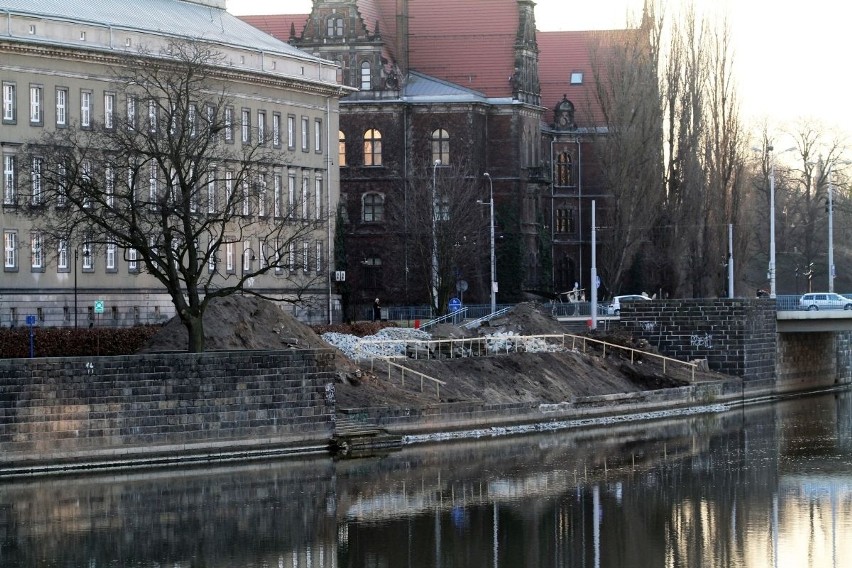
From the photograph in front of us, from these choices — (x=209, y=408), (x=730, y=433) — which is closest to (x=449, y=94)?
(x=730, y=433)

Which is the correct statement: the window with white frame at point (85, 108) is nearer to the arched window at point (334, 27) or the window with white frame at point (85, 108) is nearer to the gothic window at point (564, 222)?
the arched window at point (334, 27)

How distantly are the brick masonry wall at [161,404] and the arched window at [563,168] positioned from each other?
287 ft

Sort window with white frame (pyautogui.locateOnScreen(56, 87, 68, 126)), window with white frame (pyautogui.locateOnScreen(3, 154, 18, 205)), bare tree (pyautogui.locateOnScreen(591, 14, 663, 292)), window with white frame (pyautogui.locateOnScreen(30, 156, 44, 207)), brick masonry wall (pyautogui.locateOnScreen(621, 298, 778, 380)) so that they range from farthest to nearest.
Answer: bare tree (pyautogui.locateOnScreen(591, 14, 663, 292)), window with white frame (pyautogui.locateOnScreen(56, 87, 68, 126)), window with white frame (pyautogui.locateOnScreen(3, 154, 18, 205)), brick masonry wall (pyautogui.locateOnScreen(621, 298, 778, 380)), window with white frame (pyautogui.locateOnScreen(30, 156, 44, 207))

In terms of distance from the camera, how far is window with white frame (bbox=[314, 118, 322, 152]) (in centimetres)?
10375

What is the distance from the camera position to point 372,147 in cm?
12281

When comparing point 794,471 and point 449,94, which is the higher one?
point 449,94

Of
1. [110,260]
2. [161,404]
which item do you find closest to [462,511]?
[161,404]

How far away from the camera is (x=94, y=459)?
4975 centimetres

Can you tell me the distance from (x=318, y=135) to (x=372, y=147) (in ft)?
61.3

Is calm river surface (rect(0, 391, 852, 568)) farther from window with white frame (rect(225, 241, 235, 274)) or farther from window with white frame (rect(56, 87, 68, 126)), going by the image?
window with white frame (rect(225, 241, 235, 274))

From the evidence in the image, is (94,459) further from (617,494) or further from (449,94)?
(449,94)

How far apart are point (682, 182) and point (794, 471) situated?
5534cm

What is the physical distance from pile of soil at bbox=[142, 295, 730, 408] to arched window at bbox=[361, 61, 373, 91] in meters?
44.7

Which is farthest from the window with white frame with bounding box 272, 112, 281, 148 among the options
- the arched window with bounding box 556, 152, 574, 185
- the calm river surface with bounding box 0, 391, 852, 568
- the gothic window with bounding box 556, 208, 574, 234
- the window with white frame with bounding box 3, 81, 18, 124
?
the arched window with bounding box 556, 152, 574, 185
